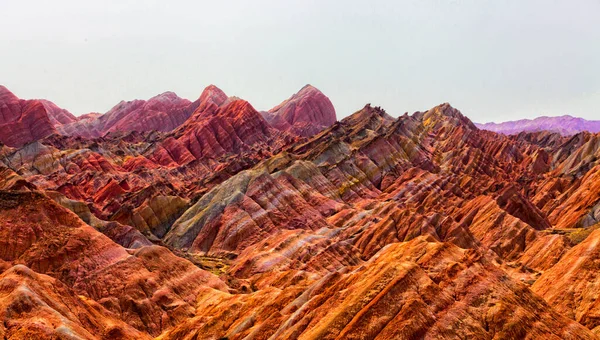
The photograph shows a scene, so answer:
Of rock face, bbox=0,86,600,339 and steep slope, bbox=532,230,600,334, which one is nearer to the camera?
rock face, bbox=0,86,600,339

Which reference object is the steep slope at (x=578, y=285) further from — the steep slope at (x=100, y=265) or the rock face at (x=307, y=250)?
the steep slope at (x=100, y=265)

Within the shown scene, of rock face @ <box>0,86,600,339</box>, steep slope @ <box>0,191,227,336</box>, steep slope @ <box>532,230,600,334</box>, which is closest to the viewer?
rock face @ <box>0,86,600,339</box>

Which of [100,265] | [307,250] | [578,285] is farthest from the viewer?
[307,250]

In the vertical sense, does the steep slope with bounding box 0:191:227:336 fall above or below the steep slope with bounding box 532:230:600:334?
below

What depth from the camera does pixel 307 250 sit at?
358 feet

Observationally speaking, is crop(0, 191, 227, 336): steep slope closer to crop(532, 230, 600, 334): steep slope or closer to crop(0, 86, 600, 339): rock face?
crop(0, 86, 600, 339): rock face

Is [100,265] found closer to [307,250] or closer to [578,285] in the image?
[307,250]

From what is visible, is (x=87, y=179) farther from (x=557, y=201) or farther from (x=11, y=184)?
(x=557, y=201)

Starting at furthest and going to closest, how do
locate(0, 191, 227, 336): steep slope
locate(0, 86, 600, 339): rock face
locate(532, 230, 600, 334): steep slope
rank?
locate(0, 191, 227, 336): steep slope
locate(532, 230, 600, 334): steep slope
locate(0, 86, 600, 339): rock face

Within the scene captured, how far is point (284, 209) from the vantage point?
447 feet

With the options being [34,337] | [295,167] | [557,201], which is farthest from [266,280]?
[557,201]

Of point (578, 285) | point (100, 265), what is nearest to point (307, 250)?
point (100, 265)

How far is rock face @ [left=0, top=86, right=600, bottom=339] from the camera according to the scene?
45.4 meters

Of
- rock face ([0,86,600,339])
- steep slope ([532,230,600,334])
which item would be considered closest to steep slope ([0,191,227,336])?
rock face ([0,86,600,339])
